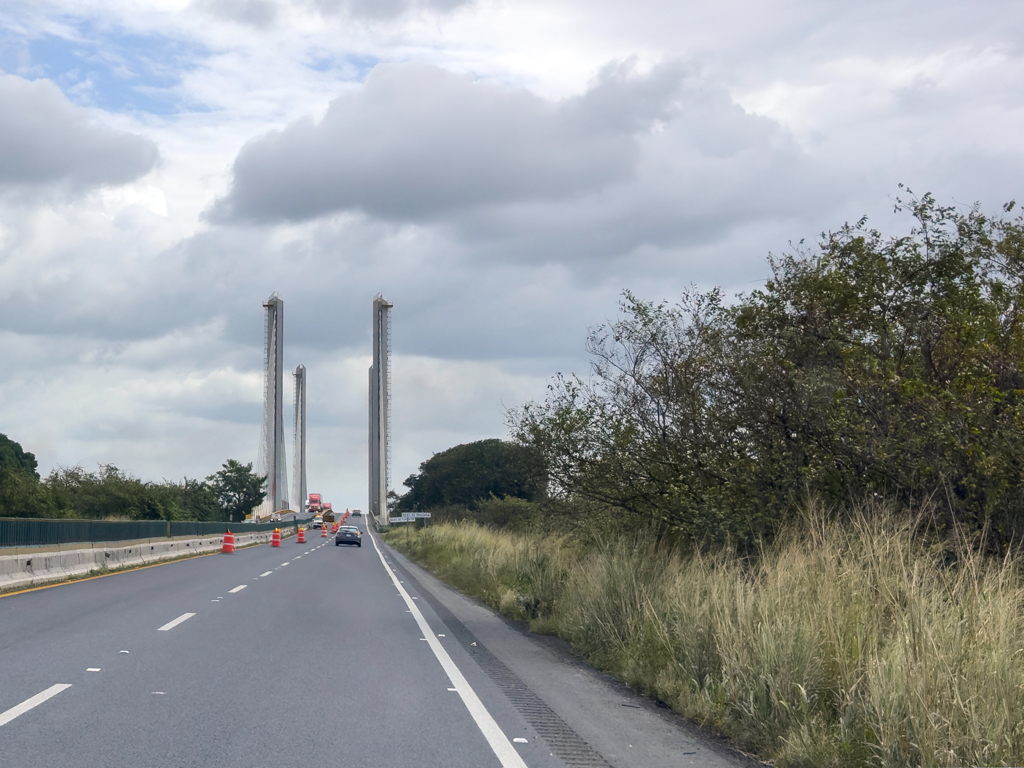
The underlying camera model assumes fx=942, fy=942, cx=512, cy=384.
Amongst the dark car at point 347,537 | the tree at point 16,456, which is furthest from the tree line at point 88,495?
the dark car at point 347,537

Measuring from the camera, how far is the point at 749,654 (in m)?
8.11

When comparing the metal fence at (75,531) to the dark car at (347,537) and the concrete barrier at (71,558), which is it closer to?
the concrete barrier at (71,558)

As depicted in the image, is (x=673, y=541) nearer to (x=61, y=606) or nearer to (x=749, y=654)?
(x=749, y=654)

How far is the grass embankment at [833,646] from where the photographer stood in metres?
6.00

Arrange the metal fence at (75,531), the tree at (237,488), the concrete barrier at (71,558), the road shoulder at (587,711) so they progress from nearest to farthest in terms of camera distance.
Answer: the road shoulder at (587,711), the concrete barrier at (71,558), the metal fence at (75,531), the tree at (237,488)

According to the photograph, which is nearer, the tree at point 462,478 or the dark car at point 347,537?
the dark car at point 347,537

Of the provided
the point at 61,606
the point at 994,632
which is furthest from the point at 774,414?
the point at 61,606

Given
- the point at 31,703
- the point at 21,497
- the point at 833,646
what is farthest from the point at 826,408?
the point at 21,497

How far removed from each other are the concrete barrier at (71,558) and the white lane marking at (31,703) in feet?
39.9

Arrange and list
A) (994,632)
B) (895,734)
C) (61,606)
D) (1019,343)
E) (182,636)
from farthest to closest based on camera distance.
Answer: (61,606), (182,636), (1019,343), (994,632), (895,734)

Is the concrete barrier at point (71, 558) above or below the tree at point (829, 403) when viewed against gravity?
below

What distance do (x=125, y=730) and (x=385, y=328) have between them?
101869 mm

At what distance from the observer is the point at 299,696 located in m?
8.45

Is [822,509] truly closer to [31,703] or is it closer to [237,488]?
[31,703]
